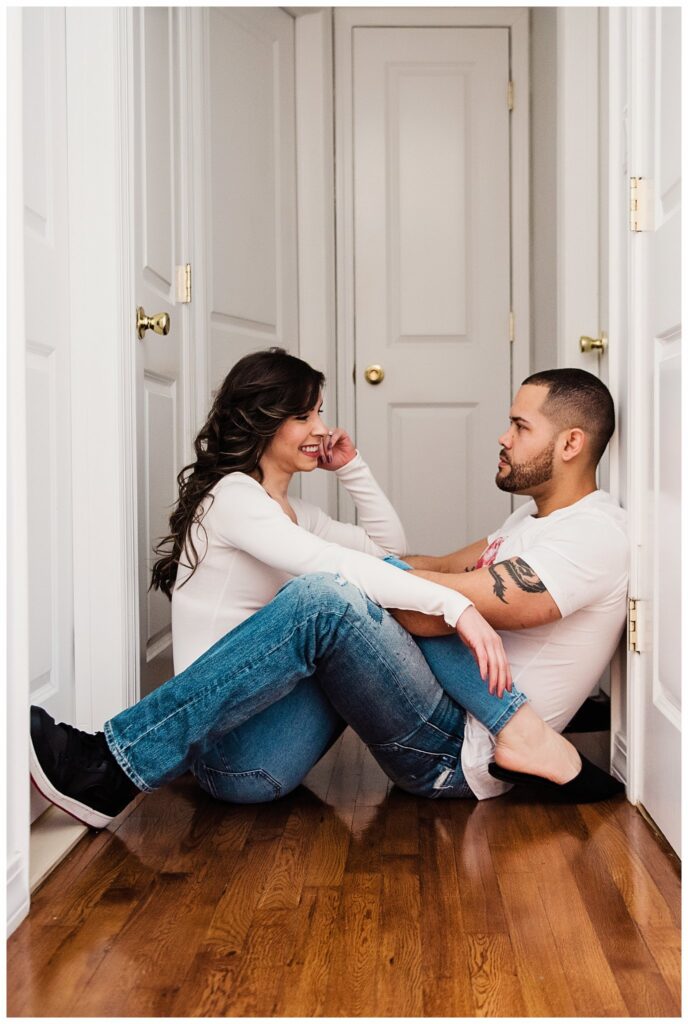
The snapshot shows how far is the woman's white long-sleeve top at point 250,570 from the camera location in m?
1.76

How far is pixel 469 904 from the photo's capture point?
4.84ft

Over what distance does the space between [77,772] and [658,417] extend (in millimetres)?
1181

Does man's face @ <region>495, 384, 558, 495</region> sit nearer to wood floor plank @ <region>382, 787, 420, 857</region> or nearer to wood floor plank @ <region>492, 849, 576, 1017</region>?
wood floor plank @ <region>382, 787, 420, 857</region>

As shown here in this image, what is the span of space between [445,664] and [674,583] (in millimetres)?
457

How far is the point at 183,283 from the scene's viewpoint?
8.42 feet

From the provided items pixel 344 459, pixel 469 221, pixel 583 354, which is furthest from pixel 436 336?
pixel 344 459

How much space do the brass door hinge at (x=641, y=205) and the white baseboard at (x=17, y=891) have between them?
1.51 m

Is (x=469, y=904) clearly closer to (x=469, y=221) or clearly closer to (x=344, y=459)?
(x=344, y=459)

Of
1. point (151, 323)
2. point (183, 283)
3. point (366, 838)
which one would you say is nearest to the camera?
point (366, 838)

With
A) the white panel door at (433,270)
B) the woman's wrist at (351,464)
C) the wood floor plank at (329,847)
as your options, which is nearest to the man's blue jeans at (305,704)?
the wood floor plank at (329,847)

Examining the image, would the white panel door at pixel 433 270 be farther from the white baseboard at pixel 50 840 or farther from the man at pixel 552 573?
the white baseboard at pixel 50 840

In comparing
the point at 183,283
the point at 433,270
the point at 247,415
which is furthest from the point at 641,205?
the point at 433,270

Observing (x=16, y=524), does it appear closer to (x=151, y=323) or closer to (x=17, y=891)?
(x=17, y=891)

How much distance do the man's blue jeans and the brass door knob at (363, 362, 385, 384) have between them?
1.91 meters
